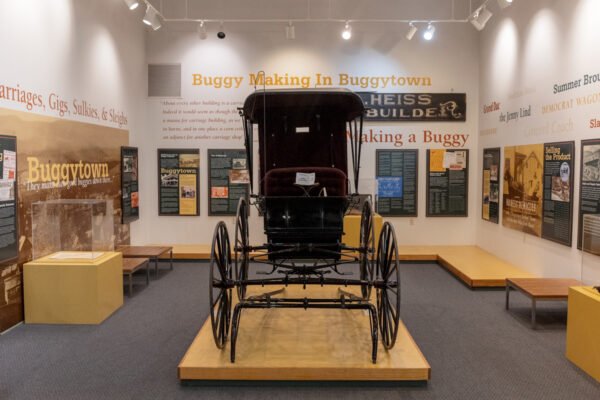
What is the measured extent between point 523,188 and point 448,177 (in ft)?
6.17

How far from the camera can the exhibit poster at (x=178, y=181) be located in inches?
319

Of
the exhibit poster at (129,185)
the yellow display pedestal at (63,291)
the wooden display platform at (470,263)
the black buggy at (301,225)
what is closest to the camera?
the black buggy at (301,225)

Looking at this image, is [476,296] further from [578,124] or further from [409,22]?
[409,22]

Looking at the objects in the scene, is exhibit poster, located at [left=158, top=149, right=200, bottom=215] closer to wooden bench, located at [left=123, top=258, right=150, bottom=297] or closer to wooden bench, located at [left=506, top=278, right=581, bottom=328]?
wooden bench, located at [left=123, top=258, right=150, bottom=297]

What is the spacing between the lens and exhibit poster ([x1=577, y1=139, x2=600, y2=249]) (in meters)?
4.80

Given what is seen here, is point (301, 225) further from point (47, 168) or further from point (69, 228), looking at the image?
point (47, 168)

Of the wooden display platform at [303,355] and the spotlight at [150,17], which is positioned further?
the spotlight at [150,17]

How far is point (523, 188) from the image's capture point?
20.7ft

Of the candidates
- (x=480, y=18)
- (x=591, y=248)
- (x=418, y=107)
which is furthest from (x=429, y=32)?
(x=591, y=248)

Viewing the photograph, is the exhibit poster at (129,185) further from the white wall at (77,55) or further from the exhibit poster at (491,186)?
the exhibit poster at (491,186)

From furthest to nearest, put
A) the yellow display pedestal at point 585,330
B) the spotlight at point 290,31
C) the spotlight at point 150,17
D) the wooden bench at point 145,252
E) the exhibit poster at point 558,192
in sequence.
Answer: the spotlight at point 290,31 → the spotlight at point 150,17 → the wooden bench at point 145,252 → the exhibit poster at point 558,192 → the yellow display pedestal at point 585,330

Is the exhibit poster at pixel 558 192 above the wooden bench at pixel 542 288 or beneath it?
above

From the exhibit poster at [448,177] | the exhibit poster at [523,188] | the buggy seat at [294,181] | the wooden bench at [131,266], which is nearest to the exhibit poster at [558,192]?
the exhibit poster at [523,188]

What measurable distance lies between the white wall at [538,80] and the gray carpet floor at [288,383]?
0.87 meters
